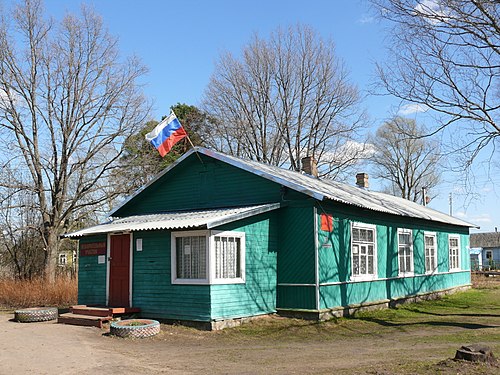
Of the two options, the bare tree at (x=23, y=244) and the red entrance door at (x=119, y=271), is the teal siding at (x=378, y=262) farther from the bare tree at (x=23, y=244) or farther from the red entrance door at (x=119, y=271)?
the bare tree at (x=23, y=244)

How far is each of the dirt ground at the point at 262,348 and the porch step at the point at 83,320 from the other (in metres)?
0.31

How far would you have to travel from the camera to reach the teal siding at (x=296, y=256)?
14.7 meters

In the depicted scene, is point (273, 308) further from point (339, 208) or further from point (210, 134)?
point (210, 134)

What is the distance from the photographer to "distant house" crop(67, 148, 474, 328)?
13773mm

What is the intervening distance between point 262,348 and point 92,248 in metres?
7.34

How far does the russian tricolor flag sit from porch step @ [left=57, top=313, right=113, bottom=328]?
4.96 meters

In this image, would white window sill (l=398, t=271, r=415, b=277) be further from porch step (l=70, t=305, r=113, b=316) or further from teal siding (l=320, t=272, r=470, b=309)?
porch step (l=70, t=305, r=113, b=316)

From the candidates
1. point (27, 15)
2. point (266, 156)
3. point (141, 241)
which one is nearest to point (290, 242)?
point (141, 241)

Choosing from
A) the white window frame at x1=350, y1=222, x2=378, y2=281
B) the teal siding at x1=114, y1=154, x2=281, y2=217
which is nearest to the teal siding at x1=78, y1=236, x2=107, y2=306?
the teal siding at x1=114, y1=154, x2=281, y2=217

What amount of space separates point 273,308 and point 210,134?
23.9 m

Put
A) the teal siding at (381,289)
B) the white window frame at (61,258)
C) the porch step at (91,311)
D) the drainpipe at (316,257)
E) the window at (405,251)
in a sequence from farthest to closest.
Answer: the white window frame at (61,258), the window at (405,251), the teal siding at (381,289), the drainpipe at (316,257), the porch step at (91,311)

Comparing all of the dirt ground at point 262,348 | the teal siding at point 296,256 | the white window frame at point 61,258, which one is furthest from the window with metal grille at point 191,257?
the white window frame at point 61,258

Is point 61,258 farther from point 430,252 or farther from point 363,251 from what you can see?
point 363,251

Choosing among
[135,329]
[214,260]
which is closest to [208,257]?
[214,260]
